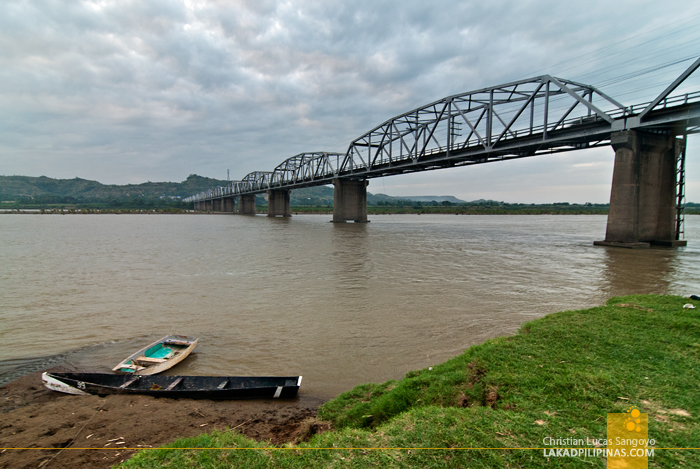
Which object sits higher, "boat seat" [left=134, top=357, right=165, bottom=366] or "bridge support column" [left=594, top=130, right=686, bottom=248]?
"bridge support column" [left=594, top=130, right=686, bottom=248]

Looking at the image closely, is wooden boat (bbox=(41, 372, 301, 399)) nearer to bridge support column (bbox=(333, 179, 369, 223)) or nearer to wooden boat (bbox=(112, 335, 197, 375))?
wooden boat (bbox=(112, 335, 197, 375))

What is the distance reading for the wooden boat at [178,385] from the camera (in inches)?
286

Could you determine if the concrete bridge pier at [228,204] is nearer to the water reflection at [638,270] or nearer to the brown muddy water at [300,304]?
the brown muddy water at [300,304]

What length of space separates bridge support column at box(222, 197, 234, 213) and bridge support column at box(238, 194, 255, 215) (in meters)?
19.4

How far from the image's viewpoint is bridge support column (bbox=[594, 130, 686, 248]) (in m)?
30.3

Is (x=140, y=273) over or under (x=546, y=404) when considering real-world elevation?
under

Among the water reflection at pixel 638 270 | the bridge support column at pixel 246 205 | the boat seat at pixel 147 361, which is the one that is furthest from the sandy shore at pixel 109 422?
the bridge support column at pixel 246 205

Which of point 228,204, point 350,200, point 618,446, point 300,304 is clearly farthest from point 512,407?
point 228,204

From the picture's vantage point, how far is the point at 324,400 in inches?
284

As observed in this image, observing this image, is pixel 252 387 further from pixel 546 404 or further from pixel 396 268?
pixel 396 268

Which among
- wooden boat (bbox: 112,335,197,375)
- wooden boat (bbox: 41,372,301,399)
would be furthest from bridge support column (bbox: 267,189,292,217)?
wooden boat (bbox: 41,372,301,399)

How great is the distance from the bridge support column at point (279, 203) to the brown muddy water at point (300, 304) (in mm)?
95863

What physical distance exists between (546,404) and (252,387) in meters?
5.40

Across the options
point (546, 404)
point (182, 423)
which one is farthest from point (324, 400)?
point (546, 404)
